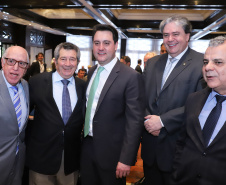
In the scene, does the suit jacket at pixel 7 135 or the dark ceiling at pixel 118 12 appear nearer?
the suit jacket at pixel 7 135

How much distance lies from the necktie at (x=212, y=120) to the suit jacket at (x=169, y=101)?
0.99 ft

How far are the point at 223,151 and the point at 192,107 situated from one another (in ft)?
1.19

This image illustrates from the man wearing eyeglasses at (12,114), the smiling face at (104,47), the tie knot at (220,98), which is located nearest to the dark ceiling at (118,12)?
the smiling face at (104,47)

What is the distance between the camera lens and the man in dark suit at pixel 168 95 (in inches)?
71.0

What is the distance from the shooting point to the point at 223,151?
1382 mm

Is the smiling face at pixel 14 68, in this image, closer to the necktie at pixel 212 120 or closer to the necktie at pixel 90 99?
the necktie at pixel 90 99

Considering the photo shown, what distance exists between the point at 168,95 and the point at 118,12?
817 cm

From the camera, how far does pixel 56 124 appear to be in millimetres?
1978

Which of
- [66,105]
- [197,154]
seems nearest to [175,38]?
[197,154]

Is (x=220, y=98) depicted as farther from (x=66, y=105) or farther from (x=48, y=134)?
(x=48, y=134)

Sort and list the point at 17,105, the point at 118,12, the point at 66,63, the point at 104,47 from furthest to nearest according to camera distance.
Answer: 1. the point at 118,12
2. the point at 66,63
3. the point at 104,47
4. the point at 17,105

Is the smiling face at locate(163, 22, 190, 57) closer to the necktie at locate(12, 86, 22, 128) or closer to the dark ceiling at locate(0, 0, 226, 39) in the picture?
the necktie at locate(12, 86, 22, 128)

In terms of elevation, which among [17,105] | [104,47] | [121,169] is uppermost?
[104,47]

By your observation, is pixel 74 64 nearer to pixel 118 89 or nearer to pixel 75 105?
pixel 75 105
